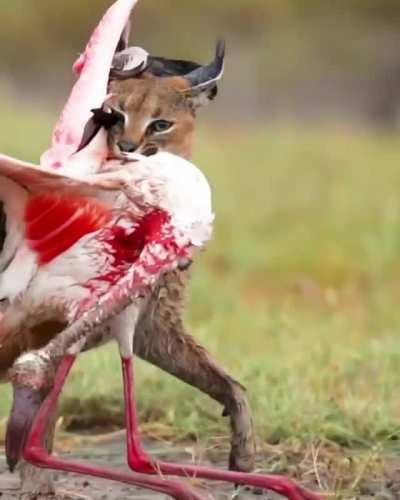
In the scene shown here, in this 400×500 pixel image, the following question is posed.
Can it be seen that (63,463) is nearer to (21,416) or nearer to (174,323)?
(21,416)

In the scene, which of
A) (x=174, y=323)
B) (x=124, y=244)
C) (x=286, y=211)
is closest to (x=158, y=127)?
(x=174, y=323)

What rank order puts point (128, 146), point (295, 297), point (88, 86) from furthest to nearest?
point (295, 297)
point (128, 146)
point (88, 86)

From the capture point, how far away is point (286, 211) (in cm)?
1131

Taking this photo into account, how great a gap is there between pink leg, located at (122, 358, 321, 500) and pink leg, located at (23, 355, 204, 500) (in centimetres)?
7

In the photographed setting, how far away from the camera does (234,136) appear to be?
1480 centimetres

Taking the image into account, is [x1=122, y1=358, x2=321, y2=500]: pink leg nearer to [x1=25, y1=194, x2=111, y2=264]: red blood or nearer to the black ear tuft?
[x1=25, y1=194, x2=111, y2=264]: red blood

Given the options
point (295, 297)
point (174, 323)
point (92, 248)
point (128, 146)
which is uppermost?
point (295, 297)

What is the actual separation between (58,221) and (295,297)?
4731 millimetres

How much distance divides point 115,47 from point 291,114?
12122mm

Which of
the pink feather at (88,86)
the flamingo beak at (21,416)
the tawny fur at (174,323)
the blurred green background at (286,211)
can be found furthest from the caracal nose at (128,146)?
the blurred green background at (286,211)

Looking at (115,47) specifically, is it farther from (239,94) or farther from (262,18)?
(262,18)

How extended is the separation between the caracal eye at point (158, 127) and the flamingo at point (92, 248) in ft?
2.28

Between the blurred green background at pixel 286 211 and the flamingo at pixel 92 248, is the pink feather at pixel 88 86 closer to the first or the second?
the flamingo at pixel 92 248

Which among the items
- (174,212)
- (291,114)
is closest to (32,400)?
(174,212)
